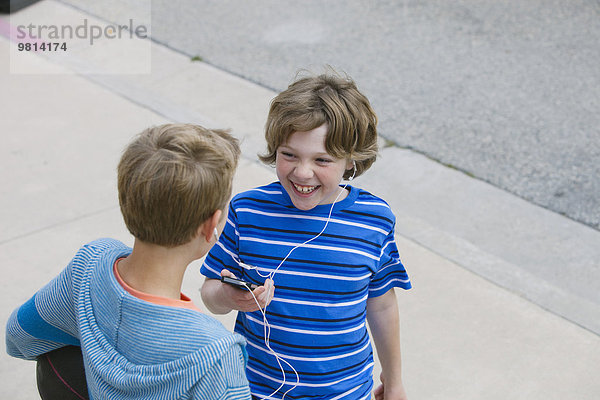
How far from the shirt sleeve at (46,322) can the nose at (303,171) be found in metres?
0.63

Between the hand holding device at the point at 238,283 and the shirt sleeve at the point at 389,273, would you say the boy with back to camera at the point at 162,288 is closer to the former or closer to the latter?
the hand holding device at the point at 238,283

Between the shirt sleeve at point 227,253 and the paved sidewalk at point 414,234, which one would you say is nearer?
the shirt sleeve at point 227,253

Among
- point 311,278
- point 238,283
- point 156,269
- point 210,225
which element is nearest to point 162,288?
point 156,269

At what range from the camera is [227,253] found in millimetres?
2090

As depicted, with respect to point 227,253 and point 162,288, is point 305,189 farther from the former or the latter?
point 162,288

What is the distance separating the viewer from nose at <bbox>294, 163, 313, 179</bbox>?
1.96 meters

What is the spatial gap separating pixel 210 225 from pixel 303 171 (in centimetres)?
Answer: 49

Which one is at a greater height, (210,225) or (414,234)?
(210,225)

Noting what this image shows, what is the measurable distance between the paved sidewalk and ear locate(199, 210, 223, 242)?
6.08 feet

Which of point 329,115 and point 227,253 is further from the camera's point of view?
point 227,253

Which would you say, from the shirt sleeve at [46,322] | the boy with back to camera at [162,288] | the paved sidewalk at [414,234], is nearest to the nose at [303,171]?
the boy with back to camera at [162,288]

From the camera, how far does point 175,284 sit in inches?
60.6

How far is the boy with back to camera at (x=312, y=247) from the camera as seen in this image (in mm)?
1979

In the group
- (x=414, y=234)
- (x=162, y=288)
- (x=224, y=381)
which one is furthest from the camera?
(x=414, y=234)
